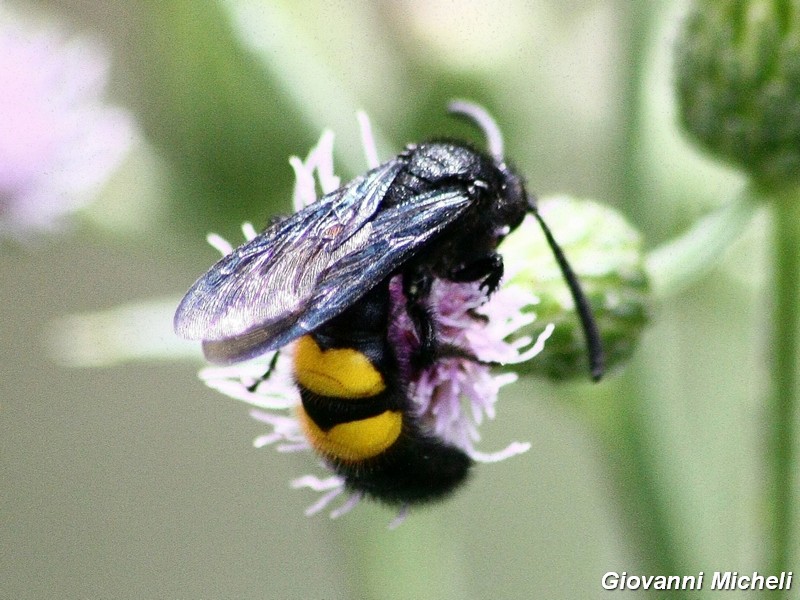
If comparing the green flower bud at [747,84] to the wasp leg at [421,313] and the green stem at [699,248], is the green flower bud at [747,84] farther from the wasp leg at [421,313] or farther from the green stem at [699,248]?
the wasp leg at [421,313]

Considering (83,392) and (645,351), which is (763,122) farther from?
(83,392)

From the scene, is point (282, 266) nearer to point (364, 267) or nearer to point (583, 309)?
point (364, 267)

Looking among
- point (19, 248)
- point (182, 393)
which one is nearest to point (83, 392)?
point (182, 393)

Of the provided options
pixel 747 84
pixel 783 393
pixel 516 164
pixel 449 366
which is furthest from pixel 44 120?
pixel 783 393

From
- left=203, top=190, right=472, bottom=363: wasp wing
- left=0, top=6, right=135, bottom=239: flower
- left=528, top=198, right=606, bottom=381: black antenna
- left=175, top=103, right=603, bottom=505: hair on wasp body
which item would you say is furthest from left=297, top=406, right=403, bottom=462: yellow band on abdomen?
left=0, top=6, right=135, bottom=239: flower

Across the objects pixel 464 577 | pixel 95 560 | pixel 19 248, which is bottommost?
pixel 95 560

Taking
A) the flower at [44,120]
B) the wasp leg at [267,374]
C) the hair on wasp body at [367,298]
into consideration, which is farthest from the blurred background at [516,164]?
the hair on wasp body at [367,298]

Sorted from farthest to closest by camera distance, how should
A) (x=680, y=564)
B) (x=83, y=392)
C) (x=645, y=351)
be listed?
(x=83, y=392)
(x=645, y=351)
(x=680, y=564)
